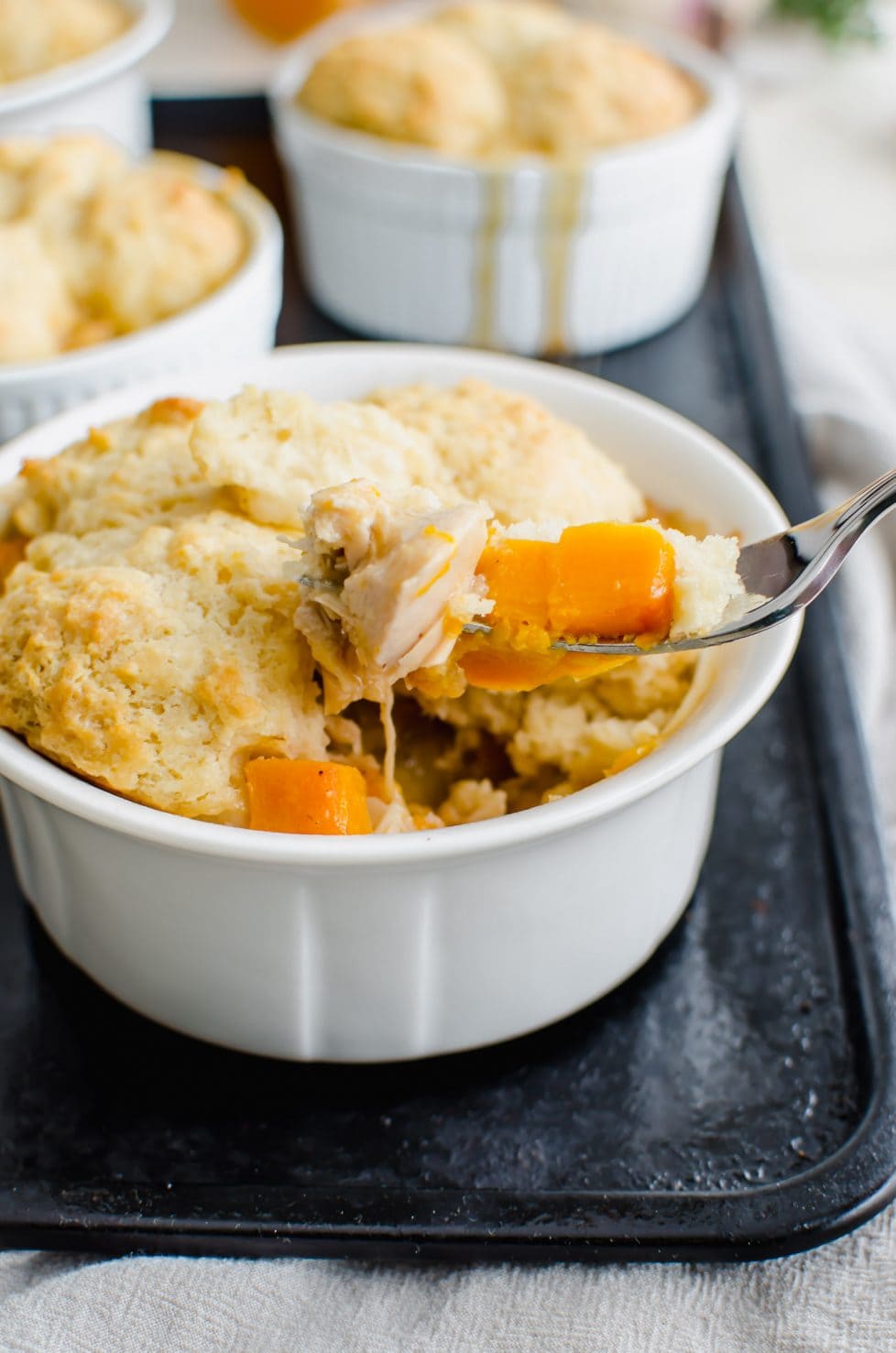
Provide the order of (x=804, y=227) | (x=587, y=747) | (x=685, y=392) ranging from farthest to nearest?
1. (x=804, y=227)
2. (x=685, y=392)
3. (x=587, y=747)

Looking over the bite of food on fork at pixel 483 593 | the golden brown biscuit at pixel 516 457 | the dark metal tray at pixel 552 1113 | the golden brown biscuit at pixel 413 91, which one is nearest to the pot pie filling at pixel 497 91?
the golden brown biscuit at pixel 413 91

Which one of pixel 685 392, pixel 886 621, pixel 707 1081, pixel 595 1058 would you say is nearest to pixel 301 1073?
pixel 595 1058

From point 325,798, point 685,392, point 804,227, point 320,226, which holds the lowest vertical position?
point 804,227

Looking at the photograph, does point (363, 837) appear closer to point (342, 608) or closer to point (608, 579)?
point (342, 608)

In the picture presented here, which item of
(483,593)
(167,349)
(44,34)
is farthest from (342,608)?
(44,34)

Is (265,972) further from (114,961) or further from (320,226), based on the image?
(320,226)

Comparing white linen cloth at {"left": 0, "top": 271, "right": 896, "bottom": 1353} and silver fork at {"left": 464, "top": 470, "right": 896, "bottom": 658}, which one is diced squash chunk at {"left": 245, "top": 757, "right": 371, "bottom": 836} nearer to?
silver fork at {"left": 464, "top": 470, "right": 896, "bottom": 658}
